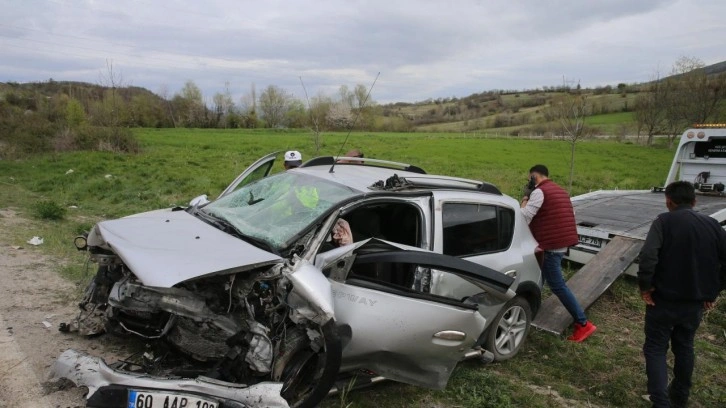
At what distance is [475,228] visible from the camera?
423cm

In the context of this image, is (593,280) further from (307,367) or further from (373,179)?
(307,367)

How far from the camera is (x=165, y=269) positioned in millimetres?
2701

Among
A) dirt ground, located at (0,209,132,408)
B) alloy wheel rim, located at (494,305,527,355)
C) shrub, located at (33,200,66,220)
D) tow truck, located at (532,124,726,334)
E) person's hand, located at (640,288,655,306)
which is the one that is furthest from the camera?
shrub, located at (33,200,66,220)

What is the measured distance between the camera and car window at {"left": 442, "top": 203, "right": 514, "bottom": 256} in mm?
3990

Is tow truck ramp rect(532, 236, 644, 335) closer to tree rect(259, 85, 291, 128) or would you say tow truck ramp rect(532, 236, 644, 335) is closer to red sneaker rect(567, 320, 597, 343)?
red sneaker rect(567, 320, 597, 343)

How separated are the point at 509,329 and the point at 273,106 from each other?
57.0 m

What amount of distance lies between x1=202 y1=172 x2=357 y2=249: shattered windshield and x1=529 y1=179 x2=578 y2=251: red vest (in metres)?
2.44

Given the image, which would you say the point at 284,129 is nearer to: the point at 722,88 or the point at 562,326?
the point at 722,88

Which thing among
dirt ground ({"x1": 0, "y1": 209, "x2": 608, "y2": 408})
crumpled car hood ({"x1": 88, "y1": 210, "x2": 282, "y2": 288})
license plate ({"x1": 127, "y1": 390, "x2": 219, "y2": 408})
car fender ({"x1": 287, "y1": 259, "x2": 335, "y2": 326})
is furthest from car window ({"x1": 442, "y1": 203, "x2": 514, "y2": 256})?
license plate ({"x1": 127, "y1": 390, "x2": 219, "y2": 408})

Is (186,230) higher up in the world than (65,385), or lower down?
higher up

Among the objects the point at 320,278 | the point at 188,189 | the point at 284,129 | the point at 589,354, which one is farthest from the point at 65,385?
the point at 284,129

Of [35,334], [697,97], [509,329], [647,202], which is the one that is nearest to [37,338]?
[35,334]

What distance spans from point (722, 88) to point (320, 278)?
43.7 meters

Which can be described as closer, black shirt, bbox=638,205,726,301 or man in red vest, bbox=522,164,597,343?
black shirt, bbox=638,205,726,301
